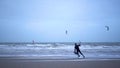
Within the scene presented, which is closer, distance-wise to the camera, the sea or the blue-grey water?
the sea

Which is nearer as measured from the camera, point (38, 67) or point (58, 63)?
point (38, 67)

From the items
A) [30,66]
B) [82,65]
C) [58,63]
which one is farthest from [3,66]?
[82,65]

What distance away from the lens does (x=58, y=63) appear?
10.2 metres

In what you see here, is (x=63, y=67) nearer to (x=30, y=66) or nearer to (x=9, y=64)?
(x=30, y=66)

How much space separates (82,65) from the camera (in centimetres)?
993

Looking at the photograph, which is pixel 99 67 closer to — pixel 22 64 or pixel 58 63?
pixel 58 63

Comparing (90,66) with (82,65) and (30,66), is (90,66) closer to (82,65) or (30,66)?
(82,65)

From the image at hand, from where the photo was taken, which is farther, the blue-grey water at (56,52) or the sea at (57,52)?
the blue-grey water at (56,52)

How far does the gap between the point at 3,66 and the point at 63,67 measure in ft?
8.29

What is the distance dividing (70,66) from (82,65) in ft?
1.83

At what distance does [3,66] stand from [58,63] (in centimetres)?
242

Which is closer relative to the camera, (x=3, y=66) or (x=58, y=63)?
(x=3, y=66)

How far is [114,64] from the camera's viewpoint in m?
9.99

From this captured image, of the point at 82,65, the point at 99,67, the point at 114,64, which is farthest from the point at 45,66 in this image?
the point at 114,64
